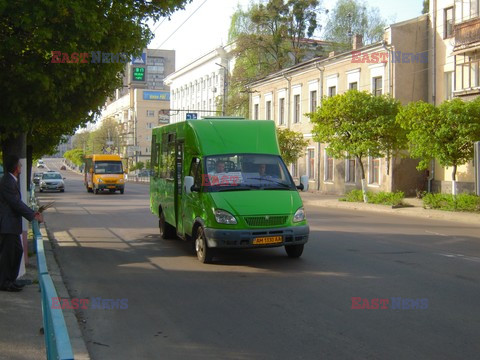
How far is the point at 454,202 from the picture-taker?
21547 millimetres

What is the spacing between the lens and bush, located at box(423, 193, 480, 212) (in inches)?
827

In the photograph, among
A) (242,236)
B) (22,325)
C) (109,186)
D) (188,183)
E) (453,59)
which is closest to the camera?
(22,325)

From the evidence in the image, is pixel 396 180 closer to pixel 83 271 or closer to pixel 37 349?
pixel 83 271

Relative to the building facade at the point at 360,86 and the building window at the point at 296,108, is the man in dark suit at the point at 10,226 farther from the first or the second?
the building window at the point at 296,108

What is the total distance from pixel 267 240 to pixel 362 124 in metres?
17.6

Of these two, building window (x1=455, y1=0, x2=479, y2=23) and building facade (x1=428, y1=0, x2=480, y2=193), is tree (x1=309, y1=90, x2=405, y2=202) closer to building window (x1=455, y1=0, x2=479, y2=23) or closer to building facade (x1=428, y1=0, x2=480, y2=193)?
building facade (x1=428, y1=0, x2=480, y2=193)

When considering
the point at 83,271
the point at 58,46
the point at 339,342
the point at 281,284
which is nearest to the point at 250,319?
the point at 339,342

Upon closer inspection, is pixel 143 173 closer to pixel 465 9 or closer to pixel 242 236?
pixel 465 9

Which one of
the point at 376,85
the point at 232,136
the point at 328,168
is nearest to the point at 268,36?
the point at 328,168

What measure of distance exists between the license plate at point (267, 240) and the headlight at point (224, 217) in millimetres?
501

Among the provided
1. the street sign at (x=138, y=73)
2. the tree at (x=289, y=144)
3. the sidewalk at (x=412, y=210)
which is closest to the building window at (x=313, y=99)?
the tree at (x=289, y=144)

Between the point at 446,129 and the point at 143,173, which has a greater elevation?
the point at 446,129

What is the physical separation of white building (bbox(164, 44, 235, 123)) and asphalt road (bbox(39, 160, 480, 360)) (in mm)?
45090

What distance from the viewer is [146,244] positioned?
511 inches
